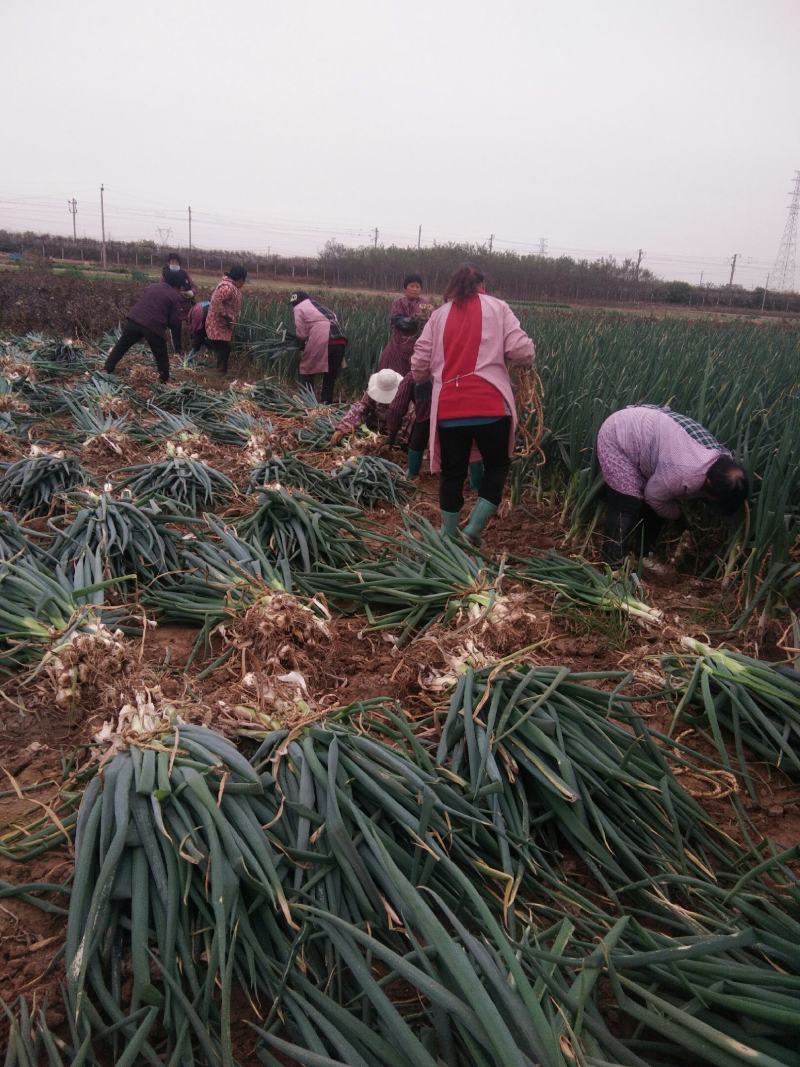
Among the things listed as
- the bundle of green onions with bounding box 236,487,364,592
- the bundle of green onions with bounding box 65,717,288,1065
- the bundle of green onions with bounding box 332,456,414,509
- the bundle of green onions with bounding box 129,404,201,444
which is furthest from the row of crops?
the bundle of green onions with bounding box 129,404,201,444

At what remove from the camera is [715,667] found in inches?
85.0

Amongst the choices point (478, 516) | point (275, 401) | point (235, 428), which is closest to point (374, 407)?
point (235, 428)

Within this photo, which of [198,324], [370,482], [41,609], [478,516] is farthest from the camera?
[198,324]

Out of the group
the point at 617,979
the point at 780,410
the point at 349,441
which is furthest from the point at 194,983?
the point at 349,441

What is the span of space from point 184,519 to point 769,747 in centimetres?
235

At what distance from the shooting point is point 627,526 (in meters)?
3.32

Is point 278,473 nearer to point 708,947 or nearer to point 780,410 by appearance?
point 780,410

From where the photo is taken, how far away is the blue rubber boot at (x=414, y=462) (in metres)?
4.70

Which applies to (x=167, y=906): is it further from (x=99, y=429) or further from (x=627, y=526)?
(x=99, y=429)

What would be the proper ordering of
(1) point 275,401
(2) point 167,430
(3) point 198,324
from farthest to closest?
(3) point 198,324, (1) point 275,401, (2) point 167,430

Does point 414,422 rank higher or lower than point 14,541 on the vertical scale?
higher

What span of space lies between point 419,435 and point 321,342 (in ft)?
8.85

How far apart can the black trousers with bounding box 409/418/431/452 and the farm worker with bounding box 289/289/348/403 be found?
2504 millimetres

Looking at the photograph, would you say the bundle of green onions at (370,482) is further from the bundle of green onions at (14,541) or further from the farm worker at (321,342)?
the farm worker at (321,342)
